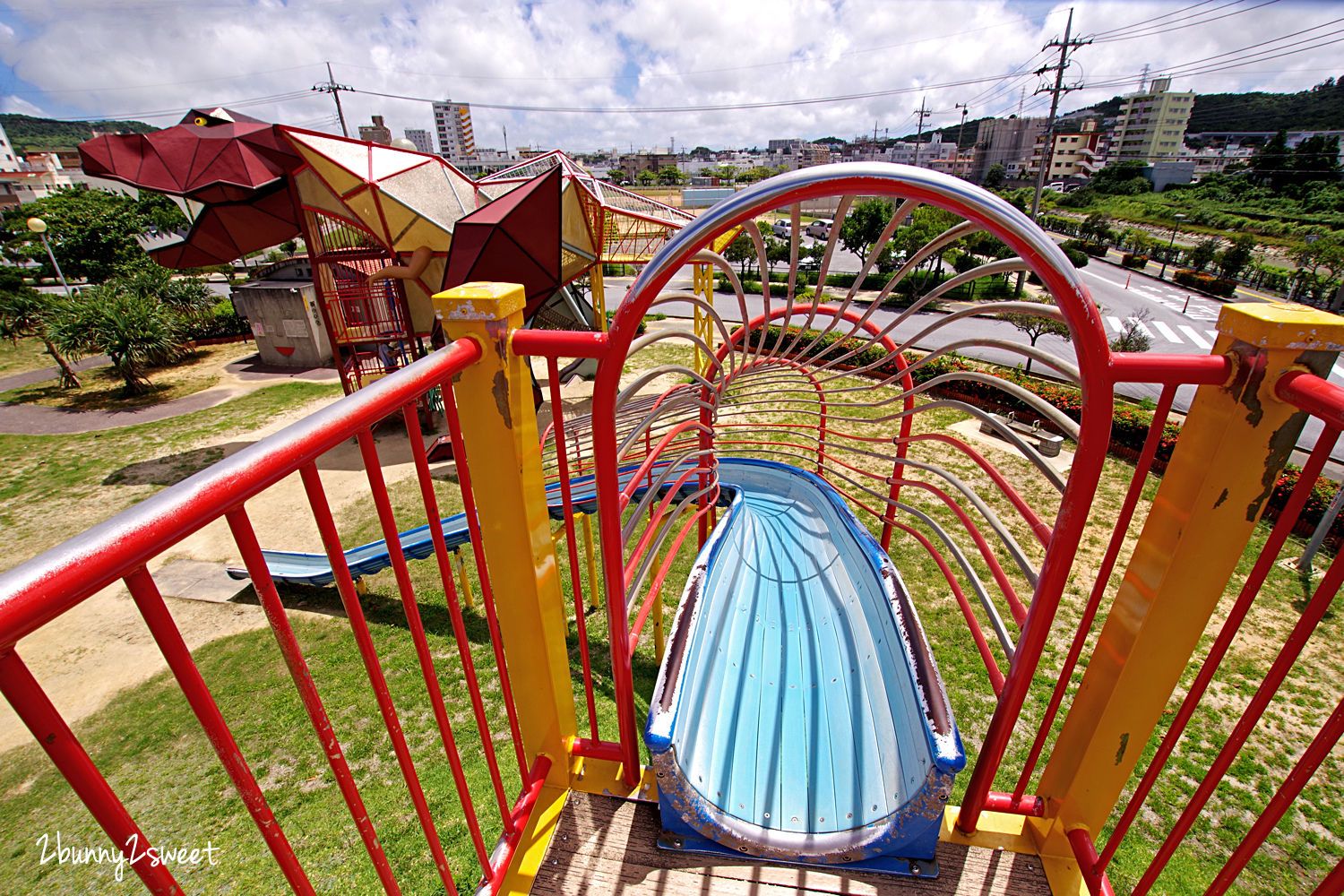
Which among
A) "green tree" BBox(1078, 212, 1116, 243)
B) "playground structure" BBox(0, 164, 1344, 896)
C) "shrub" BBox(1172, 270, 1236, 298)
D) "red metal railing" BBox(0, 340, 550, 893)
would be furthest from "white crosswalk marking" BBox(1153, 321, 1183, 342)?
"red metal railing" BBox(0, 340, 550, 893)

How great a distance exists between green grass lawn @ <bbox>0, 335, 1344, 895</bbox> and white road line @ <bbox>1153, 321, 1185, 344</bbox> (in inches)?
588

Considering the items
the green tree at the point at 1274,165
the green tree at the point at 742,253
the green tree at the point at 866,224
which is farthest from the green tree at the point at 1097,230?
the green tree at the point at 1274,165

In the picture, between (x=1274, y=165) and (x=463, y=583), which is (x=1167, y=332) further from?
(x=1274, y=165)

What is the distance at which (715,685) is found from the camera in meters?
3.13

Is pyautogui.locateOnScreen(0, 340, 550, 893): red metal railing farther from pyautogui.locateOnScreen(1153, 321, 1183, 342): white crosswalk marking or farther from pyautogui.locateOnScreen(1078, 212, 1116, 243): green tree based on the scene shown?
pyautogui.locateOnScreen(1078, 212, 1116, 243): green tree

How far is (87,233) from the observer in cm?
2419

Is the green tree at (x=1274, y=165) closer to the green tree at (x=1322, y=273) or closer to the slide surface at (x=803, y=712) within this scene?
the green tree at (x=1322, y=273)

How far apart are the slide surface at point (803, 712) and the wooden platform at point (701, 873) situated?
0.06 m

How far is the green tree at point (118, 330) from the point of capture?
512 inches

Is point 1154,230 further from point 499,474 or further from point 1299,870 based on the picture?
point 499,474

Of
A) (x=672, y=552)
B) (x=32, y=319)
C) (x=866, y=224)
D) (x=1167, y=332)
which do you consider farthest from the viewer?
(x=866, y=224)

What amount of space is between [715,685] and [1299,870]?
432 cm

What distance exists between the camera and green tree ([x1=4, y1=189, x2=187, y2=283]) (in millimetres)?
24172

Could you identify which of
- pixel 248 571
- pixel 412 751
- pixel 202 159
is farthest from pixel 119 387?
pixel 248 571
